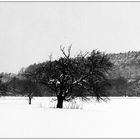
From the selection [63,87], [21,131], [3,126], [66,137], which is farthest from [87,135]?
[63,87]

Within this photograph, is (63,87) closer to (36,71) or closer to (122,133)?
(36,71)

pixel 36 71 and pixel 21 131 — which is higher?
pixel 36 71

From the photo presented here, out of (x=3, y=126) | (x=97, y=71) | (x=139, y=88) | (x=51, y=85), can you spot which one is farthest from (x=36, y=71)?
(x=139, y=88)

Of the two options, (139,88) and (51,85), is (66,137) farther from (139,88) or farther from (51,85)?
(139,88)

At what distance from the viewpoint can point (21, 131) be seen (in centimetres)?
1416

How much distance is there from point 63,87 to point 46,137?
63.8ft

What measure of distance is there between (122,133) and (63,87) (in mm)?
17864

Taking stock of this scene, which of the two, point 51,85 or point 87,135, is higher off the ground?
point 51,85

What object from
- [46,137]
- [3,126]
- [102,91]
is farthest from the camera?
[102,91]

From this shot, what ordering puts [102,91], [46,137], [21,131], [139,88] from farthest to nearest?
[139,88] < [102,91] < [21,131] < [46,137]

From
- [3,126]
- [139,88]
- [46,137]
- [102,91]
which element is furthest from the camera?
[139,88]

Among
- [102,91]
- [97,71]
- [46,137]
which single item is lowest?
[46,137]

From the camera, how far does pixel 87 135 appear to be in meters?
13.9

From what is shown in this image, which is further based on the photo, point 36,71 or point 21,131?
point 36,71
